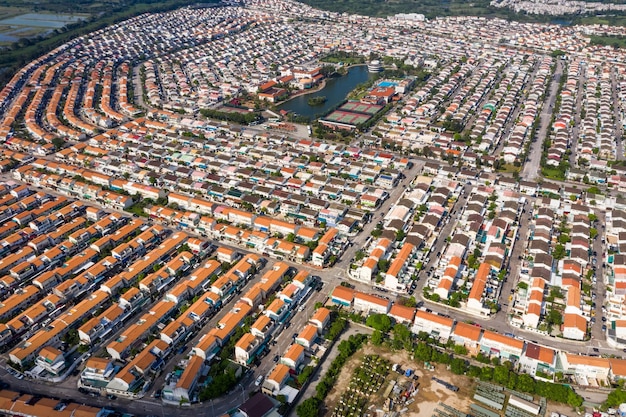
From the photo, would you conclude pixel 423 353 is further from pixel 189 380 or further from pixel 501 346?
pixel 189 380

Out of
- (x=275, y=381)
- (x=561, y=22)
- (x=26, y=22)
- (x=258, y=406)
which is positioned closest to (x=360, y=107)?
(x=275, y=381)

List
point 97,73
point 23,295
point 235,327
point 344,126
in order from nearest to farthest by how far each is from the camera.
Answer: point 235,327 < point 23,295 < point 344,126 < point 97,73

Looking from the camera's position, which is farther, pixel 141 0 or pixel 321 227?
pixel 141 0

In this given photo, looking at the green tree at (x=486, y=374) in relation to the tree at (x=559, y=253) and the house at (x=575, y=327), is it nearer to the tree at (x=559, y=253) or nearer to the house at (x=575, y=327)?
the house at (x=575, y=327)

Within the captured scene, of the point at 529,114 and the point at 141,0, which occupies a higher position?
the point at 141,0

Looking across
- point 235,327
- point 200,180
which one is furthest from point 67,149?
point 235,327

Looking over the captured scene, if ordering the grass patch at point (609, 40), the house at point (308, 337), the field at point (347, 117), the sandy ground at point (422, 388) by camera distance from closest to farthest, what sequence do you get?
the sandy ground at point (422, 388)
the house at point (308, 337)
the field at point (347, 117)
the grass patch at point (609, 40)

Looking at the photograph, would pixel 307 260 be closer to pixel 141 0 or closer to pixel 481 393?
pixel 481 393

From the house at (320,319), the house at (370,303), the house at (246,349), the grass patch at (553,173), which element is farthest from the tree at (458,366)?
the grass patch at (553,173)
